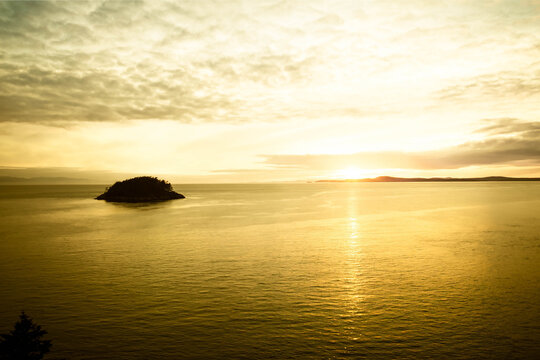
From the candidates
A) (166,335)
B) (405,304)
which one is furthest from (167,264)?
(405,304)

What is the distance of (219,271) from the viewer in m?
30.8

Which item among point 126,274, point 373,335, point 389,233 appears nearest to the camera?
point 373,335

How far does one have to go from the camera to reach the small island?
132 m

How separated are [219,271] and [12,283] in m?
16.2

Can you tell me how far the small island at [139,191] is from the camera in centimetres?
13175

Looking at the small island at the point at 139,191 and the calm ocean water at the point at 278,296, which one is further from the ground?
the small island at the point at 139,191

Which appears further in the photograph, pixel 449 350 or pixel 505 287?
pixel 505 287

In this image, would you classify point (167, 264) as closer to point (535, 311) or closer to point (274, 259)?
point (274, 259)

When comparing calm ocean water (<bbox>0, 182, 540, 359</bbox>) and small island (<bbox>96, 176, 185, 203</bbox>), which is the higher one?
small island (<bbox>96, 176, 185, 203</bbox>)

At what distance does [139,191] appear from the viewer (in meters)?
132

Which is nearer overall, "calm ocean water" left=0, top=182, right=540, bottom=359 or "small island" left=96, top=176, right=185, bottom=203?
"calm ocean water" left=0, top=182, right=540, bottom=359

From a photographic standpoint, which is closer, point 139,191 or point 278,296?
point 278,296

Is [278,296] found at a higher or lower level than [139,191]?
lower

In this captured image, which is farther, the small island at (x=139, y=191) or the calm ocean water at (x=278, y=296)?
the small island at (x=139, y=191)
